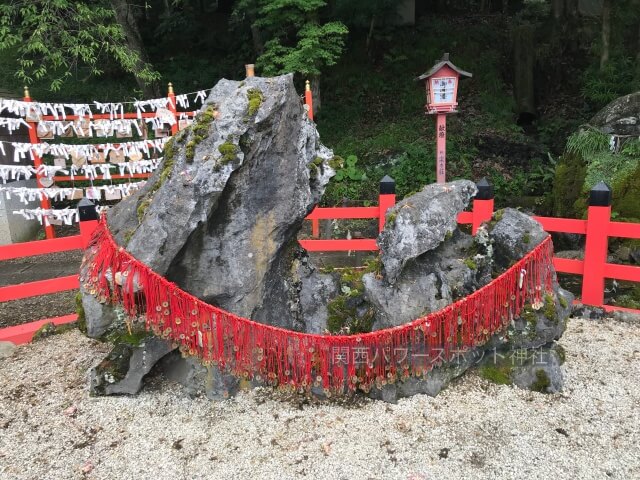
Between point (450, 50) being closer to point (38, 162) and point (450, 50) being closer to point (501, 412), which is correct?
point (38, 162)

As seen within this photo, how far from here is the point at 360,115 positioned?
1285cm

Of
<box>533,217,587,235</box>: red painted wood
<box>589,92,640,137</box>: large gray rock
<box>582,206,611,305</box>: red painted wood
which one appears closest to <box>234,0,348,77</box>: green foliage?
<box>589,92,640,137</box>: large gray rock

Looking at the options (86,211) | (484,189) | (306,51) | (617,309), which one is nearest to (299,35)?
(306,51)

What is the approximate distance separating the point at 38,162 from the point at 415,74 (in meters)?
9.40

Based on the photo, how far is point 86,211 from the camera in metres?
4.66

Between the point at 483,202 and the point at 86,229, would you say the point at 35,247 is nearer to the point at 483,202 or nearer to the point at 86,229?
the point at 86,229

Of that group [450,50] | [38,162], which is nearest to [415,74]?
[450,50]

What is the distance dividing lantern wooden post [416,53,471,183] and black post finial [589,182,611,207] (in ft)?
8.58

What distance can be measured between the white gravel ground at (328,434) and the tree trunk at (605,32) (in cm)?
939

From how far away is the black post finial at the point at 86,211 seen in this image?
183 inches

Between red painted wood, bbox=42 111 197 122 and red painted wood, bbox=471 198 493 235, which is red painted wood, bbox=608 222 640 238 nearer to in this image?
red painted wood, bbox=471 198 493 235

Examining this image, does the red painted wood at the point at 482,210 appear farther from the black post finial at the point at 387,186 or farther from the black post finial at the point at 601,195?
the black post finial at the point at 601,195

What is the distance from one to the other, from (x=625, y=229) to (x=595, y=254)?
0.37 metres

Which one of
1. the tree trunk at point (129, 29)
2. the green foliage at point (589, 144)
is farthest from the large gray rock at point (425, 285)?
the tree trunk at point (129, 29)
